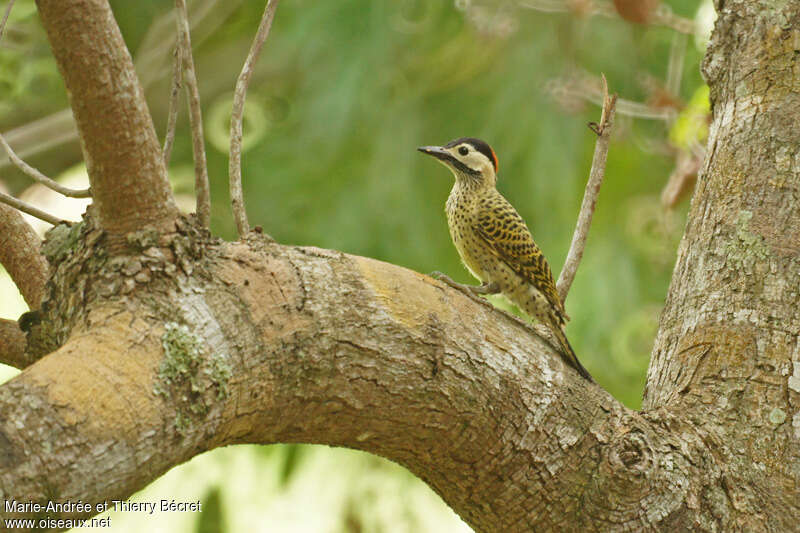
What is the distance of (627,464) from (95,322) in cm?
142

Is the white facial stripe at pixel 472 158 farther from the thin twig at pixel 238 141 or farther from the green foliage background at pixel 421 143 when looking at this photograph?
the thin twig at pixel 238 141

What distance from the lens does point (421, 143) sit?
23.9 feet

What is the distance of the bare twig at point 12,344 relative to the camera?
8.68ft

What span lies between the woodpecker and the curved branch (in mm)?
1551

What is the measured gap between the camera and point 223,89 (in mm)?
8055

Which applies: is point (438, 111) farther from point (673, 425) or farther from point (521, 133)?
point (673, 425)

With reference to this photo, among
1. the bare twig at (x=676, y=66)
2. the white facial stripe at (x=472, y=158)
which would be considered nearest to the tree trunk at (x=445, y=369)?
the white facial stripe at (x=472, y=158)

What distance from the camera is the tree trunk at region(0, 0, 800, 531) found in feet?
6.59

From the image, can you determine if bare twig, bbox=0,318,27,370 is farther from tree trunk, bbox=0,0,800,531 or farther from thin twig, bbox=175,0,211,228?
thin twig, bbox=175,0,211,228

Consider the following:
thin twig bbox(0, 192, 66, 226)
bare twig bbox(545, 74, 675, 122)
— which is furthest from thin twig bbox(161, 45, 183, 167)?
bare twig bbox(545, 74, 675, 122)

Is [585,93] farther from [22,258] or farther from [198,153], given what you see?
[198,153]

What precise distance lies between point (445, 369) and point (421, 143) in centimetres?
491

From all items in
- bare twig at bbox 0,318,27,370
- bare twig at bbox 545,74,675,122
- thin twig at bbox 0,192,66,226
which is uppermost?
bare twig at bbox 545,74,675,122

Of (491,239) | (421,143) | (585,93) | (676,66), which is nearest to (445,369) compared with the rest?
(491,239)
